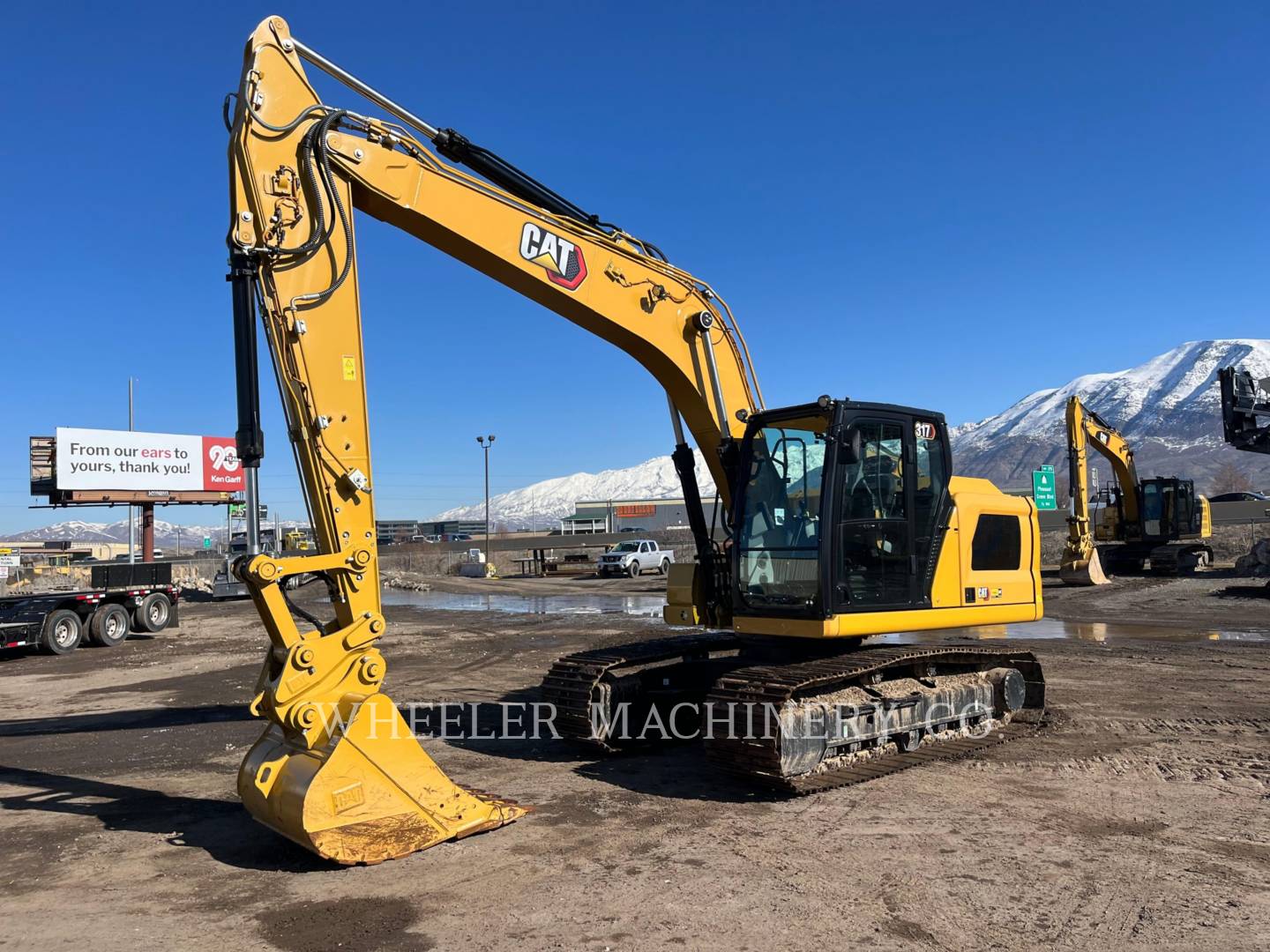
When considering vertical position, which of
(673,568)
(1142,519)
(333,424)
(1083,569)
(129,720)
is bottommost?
A: (129,720)

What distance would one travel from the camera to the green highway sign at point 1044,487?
4016 centimetres

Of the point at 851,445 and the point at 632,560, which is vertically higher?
the point at 851,445

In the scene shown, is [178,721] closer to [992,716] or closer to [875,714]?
[875,714]

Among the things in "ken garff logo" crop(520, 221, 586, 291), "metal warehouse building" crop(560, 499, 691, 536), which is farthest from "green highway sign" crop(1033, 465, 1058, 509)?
"metal warehouse building" crop(560, 499, 691, 536)

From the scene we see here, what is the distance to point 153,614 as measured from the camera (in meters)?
23.3

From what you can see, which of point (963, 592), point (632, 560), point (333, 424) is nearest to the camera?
point (333, 424)

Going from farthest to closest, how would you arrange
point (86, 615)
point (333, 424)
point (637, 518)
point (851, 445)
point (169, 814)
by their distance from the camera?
point (637, 518) < point (86, 615) < point (851, 445) < point (169, 814) < point (333, 424)

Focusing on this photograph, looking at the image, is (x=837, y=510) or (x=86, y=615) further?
(x=86, y=615)

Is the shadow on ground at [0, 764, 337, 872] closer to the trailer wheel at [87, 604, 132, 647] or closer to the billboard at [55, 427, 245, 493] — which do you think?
the trailer wheel at [87, 604, 132, 647]

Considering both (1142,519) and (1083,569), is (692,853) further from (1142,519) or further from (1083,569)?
(1142,519)

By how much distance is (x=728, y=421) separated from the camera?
9062 millimetres

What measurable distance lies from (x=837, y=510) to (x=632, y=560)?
1378 inches

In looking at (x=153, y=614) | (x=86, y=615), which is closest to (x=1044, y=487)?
(x=153, y=614)

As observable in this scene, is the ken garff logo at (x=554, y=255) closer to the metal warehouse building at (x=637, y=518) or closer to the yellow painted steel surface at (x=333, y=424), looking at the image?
the yellow painted steel surface at (x=333, y=424)
